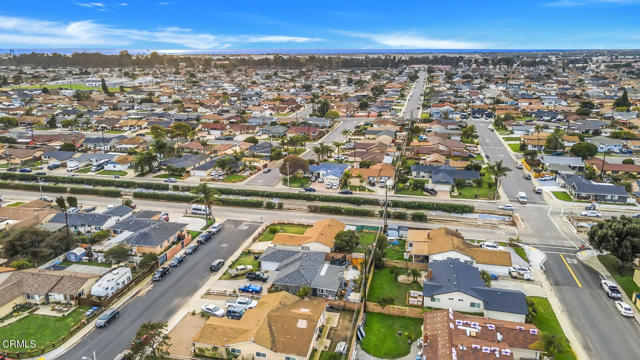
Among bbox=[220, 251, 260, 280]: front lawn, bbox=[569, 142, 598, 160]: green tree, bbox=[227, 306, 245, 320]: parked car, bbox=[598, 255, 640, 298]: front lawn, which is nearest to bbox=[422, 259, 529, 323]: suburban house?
bbox=[598, 255, 640, 298]: front lawn

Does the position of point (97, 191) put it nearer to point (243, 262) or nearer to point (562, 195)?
point (243, 262)

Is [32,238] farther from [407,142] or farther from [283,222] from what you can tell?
[407,142]

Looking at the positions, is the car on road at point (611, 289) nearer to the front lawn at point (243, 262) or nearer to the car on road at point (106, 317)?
the front lawn at point (243, 262)

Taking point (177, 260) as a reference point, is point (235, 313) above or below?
below

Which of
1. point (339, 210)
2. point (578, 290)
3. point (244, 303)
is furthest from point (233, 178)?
point (578, 290)

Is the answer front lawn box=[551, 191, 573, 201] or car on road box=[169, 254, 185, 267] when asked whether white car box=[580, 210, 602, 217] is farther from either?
car on road box=[169, 254, 185, 267]

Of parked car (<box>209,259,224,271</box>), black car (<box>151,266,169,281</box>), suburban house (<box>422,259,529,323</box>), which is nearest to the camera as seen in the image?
suburban house (<box>422,259,529,323</box>)

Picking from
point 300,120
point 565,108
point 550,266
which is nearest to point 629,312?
point 550,266
